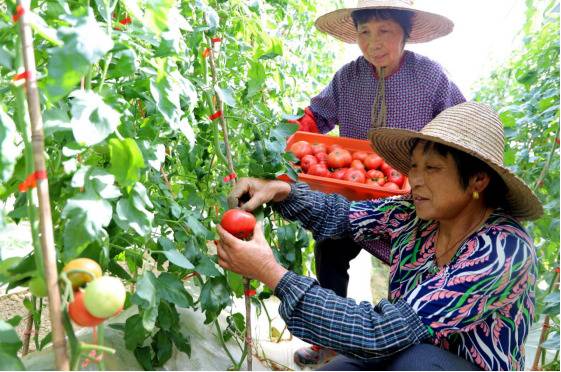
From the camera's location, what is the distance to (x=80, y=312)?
2.74 ft

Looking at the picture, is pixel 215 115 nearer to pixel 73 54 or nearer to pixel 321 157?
pixel 321 157

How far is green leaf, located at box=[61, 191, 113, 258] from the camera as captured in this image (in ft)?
3.06

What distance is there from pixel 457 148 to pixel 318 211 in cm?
58

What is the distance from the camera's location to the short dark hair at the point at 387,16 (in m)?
2.42

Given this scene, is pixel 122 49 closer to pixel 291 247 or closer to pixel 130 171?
pixel 130 171

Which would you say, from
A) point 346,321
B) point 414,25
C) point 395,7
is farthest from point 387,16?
point 346,321

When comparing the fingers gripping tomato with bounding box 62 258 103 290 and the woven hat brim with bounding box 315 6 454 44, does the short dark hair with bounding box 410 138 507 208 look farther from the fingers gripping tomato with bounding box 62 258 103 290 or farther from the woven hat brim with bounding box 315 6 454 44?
the fingers gripping tomato with bounding box 62 258 103 290

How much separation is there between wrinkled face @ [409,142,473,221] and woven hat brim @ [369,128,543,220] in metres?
0.06

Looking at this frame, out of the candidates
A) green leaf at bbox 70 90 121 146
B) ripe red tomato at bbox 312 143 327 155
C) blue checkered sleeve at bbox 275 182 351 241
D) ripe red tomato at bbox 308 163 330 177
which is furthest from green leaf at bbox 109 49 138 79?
ripe red tomato at bbox 312 143 327 155

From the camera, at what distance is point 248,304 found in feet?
5.62

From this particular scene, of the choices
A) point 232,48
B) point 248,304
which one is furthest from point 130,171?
point 232,48

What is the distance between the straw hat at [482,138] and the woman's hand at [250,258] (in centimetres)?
52

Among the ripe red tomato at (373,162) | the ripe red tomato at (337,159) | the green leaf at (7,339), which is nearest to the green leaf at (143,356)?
the green leaf at (7,339)

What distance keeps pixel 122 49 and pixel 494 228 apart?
3.36 ft
